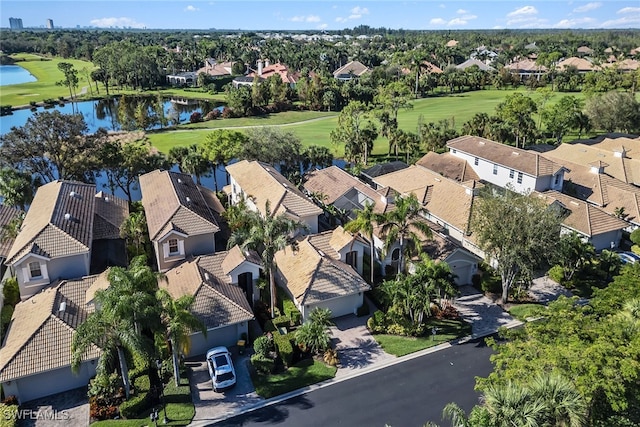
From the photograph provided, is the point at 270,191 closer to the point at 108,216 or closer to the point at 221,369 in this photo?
the point at 108,216

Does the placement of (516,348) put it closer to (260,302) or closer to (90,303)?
(260,302)

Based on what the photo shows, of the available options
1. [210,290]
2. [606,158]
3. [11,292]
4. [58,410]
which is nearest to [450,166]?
[606,158]

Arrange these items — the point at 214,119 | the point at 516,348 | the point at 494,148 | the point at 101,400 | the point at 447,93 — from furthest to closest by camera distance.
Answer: the point at 447,93, the point at 214,119, the point at 494,148, the point at 101,400, the point at 516,348

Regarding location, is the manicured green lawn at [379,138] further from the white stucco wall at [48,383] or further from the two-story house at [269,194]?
the white stucco wall at [48,383]

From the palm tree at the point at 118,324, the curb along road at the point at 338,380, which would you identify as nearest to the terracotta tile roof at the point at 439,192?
the curb along road at the point at 338,380

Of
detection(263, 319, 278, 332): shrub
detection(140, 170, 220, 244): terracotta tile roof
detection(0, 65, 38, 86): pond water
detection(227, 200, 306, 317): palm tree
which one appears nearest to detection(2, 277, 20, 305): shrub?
detection(140, 170, 220, 244): terracotta tile roof

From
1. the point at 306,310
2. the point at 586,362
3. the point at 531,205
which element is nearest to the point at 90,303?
the point at 306,310
